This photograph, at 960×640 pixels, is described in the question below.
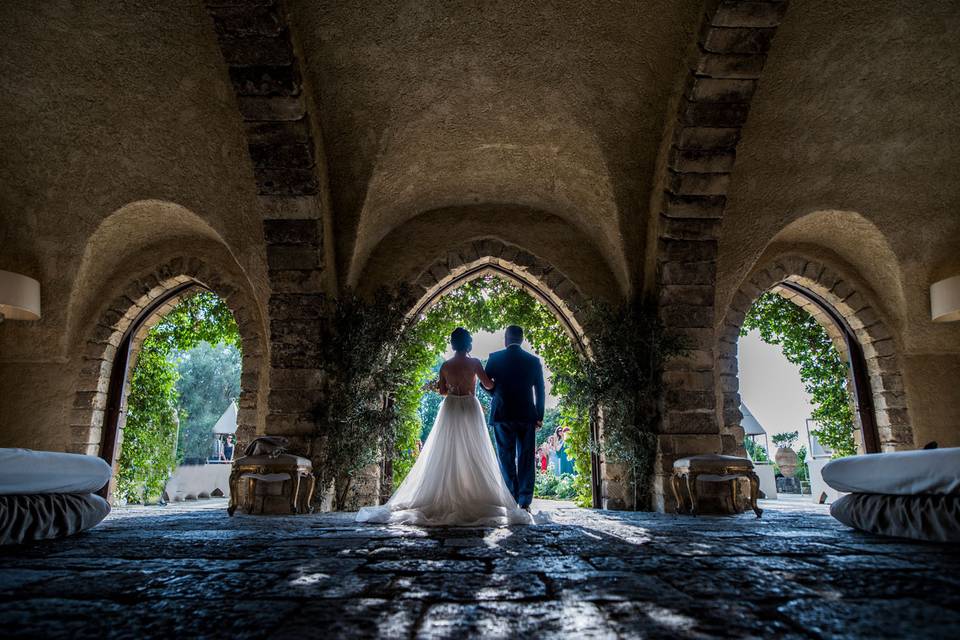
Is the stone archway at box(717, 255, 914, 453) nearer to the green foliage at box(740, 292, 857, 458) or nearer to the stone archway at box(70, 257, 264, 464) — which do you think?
the green foliage at box(740, 292, 857, 458)

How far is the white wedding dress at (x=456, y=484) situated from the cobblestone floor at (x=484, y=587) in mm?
1077

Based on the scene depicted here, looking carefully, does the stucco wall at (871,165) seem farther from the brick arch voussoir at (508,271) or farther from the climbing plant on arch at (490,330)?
the climbing plant on arch at (490,330)

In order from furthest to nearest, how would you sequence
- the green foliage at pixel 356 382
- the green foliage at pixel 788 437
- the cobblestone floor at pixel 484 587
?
the green foliage at pixel 788 437, the green foliage at pixel 356 382, the cobblestone floor at pixel 484 587

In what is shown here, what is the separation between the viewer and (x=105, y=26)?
4.50 m

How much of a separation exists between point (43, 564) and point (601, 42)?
475cm

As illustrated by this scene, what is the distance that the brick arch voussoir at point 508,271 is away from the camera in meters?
6.32

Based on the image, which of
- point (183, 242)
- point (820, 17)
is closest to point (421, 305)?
point (183, 242)

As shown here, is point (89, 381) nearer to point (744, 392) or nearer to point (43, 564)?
point (43, 564)

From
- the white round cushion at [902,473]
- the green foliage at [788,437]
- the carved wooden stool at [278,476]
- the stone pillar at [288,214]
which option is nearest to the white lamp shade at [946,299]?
the white round cushion at [902,473]

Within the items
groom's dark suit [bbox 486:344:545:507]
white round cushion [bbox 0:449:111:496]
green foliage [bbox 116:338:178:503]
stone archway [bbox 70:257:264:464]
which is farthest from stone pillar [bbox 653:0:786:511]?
green foliage [bbox 116:338:178:503]

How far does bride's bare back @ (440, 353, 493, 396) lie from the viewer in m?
4.96

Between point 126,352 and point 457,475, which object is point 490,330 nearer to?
point 457,475

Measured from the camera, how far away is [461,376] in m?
4.97

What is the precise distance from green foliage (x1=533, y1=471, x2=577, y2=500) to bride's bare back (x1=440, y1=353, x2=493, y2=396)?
7397 mm
